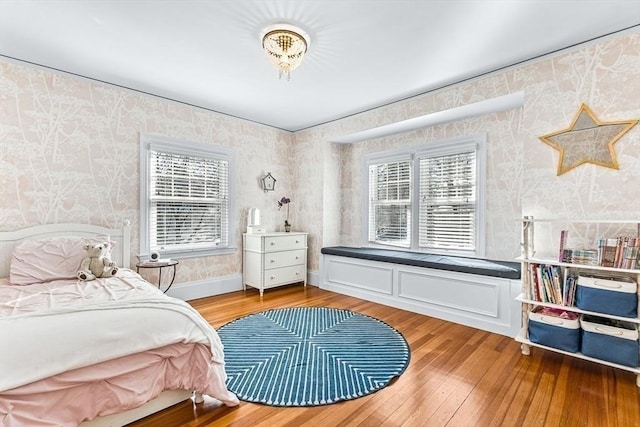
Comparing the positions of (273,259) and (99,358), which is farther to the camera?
(273,259)

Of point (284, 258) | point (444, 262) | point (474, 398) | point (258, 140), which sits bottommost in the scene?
point (474, 398)

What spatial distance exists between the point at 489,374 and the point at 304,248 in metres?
A: 2.93

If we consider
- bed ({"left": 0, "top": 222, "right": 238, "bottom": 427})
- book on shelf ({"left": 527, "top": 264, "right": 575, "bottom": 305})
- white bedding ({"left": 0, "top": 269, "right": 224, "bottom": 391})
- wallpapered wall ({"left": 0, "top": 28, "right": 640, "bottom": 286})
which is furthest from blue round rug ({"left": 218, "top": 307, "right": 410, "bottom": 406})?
wallpapered wall ({"left": 0, "top": 28, "right": 640, "bottom": 286})

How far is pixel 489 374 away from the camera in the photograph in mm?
2141

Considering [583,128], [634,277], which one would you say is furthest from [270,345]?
[583,128]

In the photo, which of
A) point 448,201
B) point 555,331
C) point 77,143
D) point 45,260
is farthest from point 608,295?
point 77,143

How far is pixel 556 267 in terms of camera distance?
2379mm

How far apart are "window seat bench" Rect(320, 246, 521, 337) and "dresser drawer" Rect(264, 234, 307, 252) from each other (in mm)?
454

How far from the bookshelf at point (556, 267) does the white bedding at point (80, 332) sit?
2435 millimetres

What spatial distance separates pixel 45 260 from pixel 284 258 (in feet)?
8.46

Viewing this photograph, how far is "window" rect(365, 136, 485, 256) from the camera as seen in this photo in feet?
11.7

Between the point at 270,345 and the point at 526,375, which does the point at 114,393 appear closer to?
the point at 270,345

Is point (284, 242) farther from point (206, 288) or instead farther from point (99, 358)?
point (99, 358)

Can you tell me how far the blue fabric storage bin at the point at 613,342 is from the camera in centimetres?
198
